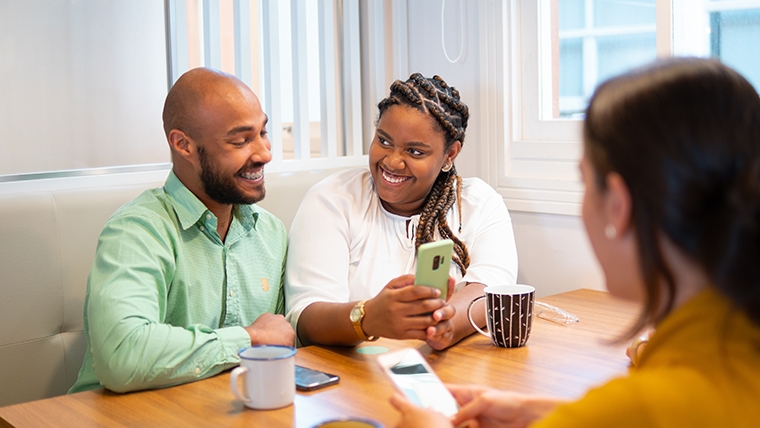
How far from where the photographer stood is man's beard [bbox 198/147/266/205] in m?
1.64

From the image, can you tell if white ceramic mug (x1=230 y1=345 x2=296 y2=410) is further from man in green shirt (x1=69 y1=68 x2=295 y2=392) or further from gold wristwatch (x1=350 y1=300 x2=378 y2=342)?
gold wristwatch (x1=350 y1=300 x2=378 y2=342)

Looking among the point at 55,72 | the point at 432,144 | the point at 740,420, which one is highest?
the point at 55,72

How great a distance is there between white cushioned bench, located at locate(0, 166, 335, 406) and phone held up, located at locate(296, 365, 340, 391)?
30.2 inches

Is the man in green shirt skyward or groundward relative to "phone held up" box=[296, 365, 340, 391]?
skyward

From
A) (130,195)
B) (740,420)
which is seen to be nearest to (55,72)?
(130,195)

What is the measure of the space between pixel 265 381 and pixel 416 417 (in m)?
0.28

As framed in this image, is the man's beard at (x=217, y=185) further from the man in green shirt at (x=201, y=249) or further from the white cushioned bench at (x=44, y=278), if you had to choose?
the white cushioned bench at (x=44, y=278)

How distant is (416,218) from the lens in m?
1.91

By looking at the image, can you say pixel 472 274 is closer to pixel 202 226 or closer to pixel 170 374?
pixel 202 226

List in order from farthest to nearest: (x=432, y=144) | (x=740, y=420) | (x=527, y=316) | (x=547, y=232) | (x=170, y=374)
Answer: (x=547, y=232), (x=432, y=144), (x=527, y=316), (x=170, y=374), (x=740, y=420)

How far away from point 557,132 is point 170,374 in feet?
5.01

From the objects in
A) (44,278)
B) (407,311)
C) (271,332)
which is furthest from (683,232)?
(44,278)

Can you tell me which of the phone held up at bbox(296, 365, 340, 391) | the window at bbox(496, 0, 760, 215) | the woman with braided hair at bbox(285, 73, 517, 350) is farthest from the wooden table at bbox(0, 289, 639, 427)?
the window at bbox(496, 0, 760, 215)

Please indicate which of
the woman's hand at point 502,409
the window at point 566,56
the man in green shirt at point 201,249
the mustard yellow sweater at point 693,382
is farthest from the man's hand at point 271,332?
the window at point 566,56
